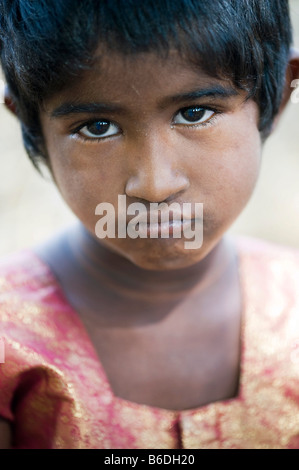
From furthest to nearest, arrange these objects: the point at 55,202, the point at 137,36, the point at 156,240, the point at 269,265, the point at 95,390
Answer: the point at 55,202 < the point at 269,265 < the point at 95,390 < the point at 156,240 < the point at 137,36

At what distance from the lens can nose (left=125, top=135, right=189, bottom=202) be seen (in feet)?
2.17

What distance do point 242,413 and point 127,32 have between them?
0.57 meters

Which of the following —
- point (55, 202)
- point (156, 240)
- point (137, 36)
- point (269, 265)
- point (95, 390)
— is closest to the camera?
point (137, 36)

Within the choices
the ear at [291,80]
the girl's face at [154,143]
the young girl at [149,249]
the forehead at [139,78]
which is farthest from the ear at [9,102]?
the ear at [291,80]

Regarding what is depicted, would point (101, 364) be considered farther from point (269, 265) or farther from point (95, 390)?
point (269, 265)

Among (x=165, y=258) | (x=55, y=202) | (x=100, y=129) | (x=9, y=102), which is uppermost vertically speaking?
(x=55, y=202)

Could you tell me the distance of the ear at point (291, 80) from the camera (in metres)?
0.86

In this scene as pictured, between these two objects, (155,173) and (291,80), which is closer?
(155,173)

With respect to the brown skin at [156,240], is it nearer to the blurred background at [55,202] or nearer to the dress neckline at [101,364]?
the dress neckline at [101,364]

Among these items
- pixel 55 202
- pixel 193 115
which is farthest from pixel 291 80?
pixel 55 202

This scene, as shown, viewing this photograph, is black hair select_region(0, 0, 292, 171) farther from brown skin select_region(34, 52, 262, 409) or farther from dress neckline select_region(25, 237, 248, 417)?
dress neckline select_region(25, 237, 248, 417)

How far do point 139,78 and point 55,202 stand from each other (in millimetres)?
1596

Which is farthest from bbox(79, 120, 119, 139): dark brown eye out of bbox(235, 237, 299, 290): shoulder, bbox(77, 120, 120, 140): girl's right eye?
bbox(235, 237, 299, 290): shoulder

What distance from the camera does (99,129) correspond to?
70 cm
